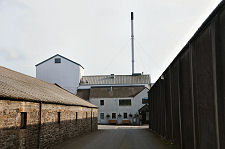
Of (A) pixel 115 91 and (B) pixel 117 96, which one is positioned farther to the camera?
(A) pixel 115 91

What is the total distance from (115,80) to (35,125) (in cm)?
4094

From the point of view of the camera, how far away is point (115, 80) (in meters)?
53.1

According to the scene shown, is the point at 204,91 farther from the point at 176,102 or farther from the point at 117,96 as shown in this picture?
the point at 117,96

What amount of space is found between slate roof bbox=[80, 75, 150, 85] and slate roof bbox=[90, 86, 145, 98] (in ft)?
8.85

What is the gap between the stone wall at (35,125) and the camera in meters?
9.60

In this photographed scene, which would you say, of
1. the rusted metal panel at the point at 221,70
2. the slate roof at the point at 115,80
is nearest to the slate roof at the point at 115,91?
the slate roof at the point at 115,80

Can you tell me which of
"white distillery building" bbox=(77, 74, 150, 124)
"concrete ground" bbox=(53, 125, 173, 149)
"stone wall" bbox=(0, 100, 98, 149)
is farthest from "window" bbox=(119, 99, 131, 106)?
"concrete ground" bbox=(53, 125, 173, 149)

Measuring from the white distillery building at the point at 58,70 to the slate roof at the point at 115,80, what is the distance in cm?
346

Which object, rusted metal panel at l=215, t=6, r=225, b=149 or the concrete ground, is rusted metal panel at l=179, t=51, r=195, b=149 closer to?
rusted metal panel at l=215, t=6, r=225, b=149

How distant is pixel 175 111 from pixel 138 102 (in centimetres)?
3203

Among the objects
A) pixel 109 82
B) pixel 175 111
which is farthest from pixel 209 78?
pixel 109 82

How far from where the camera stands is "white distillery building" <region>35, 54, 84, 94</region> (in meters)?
49.2

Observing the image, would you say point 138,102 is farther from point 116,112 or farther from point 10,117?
point 10,117

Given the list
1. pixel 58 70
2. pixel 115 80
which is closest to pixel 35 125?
pixel 58 70
